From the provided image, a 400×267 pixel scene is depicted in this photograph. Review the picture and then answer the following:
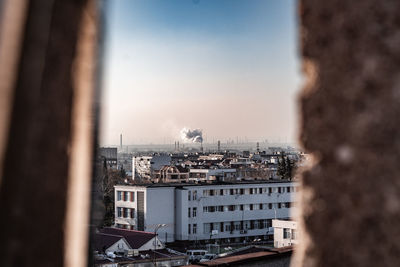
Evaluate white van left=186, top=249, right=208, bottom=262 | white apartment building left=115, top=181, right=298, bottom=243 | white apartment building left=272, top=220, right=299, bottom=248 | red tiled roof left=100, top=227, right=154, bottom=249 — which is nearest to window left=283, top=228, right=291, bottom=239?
white apartment building left=272, top=220, right=299, bottom=248

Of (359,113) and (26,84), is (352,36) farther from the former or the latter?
(26,84)

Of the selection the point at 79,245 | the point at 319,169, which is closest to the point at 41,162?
the point at 79,245

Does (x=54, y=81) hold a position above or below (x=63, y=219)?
above

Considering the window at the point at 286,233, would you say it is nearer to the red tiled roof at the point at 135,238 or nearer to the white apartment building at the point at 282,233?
the white apartment building at the point at 282,233

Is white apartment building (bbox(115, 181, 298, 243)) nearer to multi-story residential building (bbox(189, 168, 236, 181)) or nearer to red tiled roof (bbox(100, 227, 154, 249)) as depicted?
red tiled roof (bbox(100, 227, 154, 249))

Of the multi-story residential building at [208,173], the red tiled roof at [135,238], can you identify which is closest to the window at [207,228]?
the red tiled roof at [135,238]

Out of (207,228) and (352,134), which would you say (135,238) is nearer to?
(207,228)
